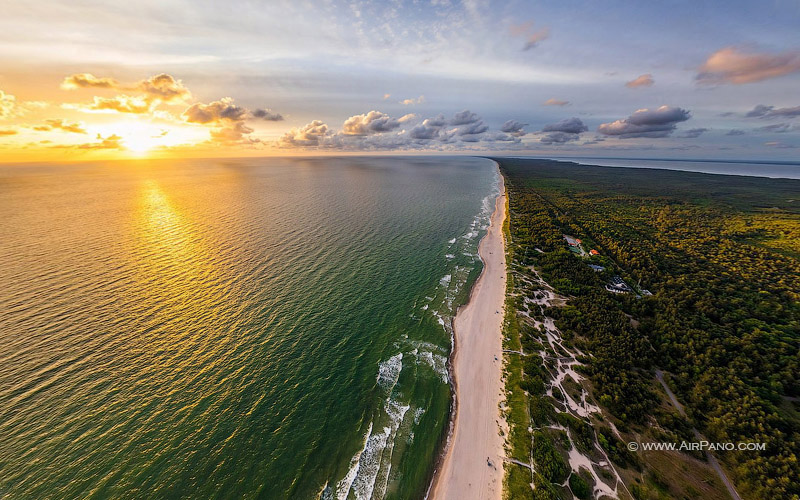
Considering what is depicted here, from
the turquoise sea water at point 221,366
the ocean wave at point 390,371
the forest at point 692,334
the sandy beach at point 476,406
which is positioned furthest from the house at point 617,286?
the ocean wave at point 390,371

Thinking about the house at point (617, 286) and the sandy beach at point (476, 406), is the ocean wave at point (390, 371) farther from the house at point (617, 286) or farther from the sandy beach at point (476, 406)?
the house at point (617, 286)

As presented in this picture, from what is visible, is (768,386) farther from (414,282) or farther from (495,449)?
(414,282)

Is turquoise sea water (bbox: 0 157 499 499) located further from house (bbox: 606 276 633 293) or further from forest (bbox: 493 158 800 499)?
house (bbox: 606 276 633 293)

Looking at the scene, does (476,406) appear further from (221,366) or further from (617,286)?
(617,286)

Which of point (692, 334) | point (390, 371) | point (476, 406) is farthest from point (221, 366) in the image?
point (692, 334)

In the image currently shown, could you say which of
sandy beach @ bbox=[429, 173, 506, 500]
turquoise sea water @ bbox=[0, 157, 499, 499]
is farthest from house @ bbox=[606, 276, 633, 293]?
turquoise sea water @ bbox=[0, 157, 499, 499]
